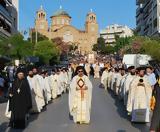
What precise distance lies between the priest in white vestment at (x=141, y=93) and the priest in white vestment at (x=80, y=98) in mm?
1411

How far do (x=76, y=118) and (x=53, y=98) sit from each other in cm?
1205

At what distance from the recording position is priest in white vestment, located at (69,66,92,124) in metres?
17.5

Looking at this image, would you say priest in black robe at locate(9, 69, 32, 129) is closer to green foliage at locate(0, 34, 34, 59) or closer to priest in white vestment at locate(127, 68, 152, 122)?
priest in white vestment at locate(127, 68, 152, 122)

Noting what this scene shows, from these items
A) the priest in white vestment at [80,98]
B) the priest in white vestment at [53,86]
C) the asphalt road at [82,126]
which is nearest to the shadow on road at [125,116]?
the asphalt road at [82,126]

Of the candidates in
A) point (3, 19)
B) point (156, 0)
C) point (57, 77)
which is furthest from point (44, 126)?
point (156, 0)

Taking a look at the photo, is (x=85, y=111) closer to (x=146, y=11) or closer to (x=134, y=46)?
(x=134, y=46)

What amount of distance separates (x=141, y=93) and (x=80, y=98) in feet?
6.27

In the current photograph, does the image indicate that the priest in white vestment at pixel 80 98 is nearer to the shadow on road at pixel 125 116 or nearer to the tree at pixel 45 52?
the shadow on road at pixel 125 116

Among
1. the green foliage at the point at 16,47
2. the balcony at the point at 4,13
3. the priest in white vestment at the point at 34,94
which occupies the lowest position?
the priest in white vestment at the point at 34,94

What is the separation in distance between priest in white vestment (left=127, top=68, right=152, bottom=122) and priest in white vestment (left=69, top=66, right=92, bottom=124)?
1.41m

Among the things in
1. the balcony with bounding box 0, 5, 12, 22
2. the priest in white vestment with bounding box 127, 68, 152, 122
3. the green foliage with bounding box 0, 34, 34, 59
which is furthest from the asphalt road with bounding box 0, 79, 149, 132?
the balcony with bounding box 0, 5, 12, 22

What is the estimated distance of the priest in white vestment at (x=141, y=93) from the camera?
689 inches

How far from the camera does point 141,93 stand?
17594mm

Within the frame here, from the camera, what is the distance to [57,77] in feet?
103
